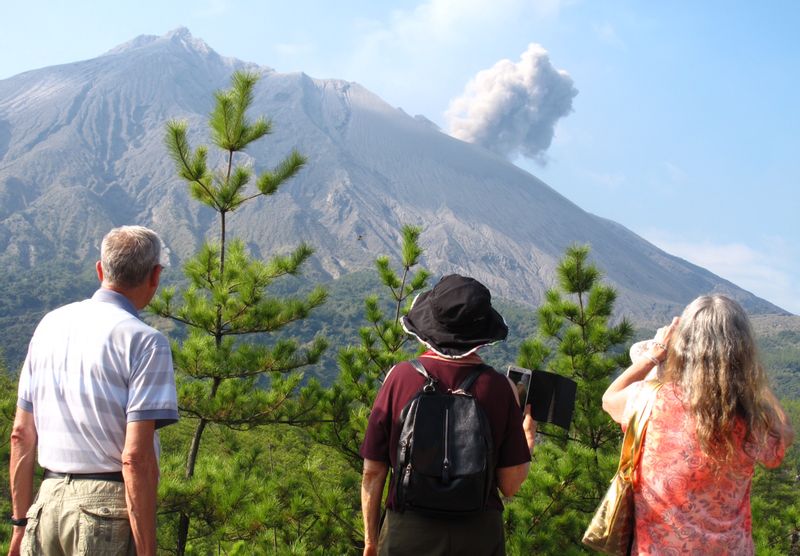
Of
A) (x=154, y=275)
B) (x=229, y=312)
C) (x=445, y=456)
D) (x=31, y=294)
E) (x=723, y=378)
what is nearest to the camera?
(x=723, y=378)

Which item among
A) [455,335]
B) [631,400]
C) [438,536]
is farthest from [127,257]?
[631,400]

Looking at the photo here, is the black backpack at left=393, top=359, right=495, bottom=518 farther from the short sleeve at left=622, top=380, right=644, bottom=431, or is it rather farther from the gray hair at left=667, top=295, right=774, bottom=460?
the gray hair at left=667, top=295, right=774, bottom=460

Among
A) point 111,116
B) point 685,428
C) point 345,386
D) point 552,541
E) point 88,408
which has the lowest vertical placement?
point 552,541

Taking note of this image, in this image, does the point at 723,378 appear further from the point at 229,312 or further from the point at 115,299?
the point at 229,312

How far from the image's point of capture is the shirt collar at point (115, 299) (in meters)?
2.40

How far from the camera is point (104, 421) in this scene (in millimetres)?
2314

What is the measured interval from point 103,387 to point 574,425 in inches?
217

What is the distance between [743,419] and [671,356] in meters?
0.29

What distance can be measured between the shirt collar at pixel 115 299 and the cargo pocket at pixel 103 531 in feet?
2.10

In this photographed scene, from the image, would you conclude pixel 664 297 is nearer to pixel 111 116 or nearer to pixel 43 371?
pixel 111 116

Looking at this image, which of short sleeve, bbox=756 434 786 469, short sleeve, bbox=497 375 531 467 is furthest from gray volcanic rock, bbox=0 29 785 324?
short sleeve, bbox=756 434 786 469

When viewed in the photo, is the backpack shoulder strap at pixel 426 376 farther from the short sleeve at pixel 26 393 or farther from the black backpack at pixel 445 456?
the short sleeve at pixel 26 393

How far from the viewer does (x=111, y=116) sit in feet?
645

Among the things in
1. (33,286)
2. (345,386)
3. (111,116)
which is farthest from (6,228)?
(345,386)
